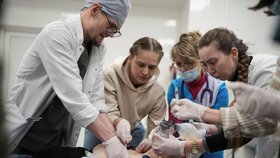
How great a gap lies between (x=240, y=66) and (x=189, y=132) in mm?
450

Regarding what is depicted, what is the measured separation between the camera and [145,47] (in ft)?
6.39

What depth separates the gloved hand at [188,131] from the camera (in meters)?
1.61

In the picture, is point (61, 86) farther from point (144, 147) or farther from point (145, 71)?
point (145, 71)

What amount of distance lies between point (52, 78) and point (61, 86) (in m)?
0.06

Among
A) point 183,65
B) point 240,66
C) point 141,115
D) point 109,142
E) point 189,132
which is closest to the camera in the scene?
point 109,142

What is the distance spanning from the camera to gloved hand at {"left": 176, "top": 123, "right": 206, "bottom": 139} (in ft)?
5.29

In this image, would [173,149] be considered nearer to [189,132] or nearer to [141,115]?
[189,132]

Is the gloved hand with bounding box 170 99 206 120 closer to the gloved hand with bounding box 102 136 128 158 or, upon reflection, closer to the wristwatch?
the wristwatch

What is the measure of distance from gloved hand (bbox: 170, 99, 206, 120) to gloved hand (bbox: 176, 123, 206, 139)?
0.20 meters

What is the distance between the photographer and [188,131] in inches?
63.9

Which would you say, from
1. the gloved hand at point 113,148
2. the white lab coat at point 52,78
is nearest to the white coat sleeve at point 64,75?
the white lab coat at point 52,78

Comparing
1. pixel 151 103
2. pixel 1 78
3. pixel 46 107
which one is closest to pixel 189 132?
pixel 151 103

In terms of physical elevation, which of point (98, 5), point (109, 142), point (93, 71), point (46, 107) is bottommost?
point (109, 142)

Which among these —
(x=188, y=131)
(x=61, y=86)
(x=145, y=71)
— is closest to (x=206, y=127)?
(x=188, y=131)
